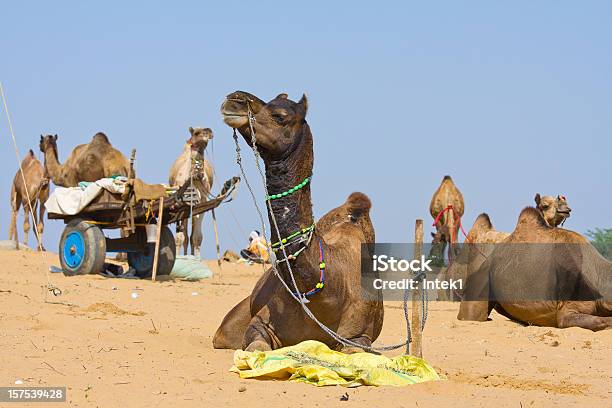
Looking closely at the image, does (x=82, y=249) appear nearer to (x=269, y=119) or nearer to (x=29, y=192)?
(x=269, y=119)

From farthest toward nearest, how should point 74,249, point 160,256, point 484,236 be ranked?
1. point 160,256
2. point 74,249
3. point 484,236

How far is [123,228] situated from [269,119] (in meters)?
10.1

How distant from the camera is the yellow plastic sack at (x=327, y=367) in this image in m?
6.05

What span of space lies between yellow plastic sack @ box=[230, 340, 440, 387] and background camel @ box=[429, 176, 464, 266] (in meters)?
11.8

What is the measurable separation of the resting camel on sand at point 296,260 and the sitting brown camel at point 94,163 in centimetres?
1167

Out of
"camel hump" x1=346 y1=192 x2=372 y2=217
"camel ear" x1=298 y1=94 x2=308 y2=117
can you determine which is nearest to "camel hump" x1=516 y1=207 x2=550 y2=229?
"camel hump" x1=346 y1=192 x2=372 y2=217

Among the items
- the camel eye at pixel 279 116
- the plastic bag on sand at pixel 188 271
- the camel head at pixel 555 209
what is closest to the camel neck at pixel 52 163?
the plastic bag on sand at pixel 188 271

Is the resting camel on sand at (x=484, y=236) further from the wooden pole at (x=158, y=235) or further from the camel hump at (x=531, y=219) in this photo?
the wooden pole at (x=158, y=235)

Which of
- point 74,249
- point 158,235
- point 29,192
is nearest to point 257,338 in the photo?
point 158,235

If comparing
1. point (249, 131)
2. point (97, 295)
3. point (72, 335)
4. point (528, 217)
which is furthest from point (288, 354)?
point (97, 295)

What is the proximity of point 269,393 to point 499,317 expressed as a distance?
7311 millimetres

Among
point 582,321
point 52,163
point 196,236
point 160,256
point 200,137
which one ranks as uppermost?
point 200,137

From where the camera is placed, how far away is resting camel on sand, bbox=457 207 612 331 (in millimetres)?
10914

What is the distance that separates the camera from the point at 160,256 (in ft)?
54.7
